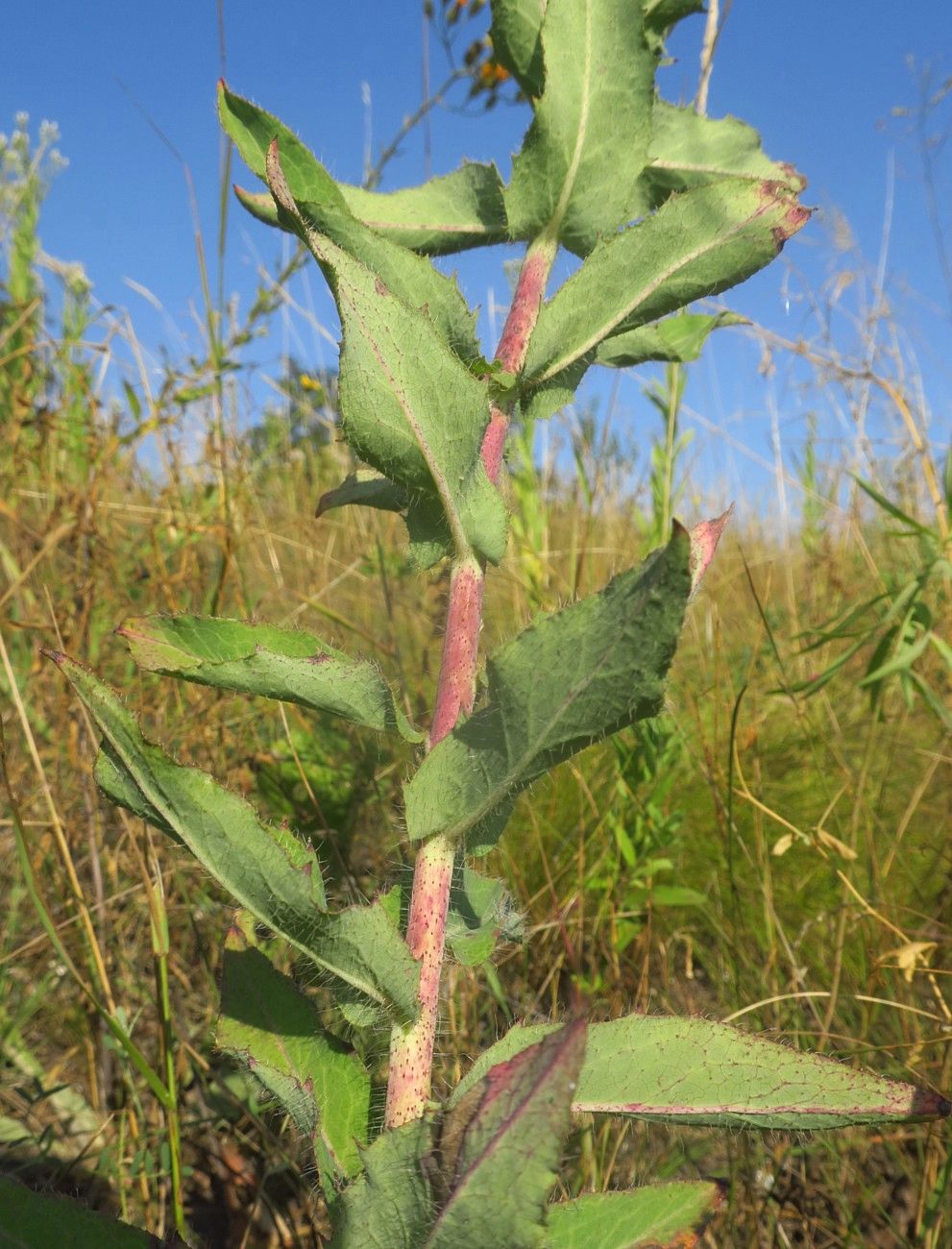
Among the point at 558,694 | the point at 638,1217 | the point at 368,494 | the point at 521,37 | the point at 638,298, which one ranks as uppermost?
the point at 521,37

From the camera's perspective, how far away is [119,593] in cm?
189

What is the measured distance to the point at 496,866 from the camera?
6.18 ft

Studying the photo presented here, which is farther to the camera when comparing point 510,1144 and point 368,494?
point 368,494

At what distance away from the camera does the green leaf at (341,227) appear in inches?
25.7

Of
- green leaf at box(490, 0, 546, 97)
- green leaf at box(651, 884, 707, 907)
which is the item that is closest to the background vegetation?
green leaf at box(651, 884, 707, 907)

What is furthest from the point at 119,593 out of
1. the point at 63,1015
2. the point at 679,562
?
the point at 679,562

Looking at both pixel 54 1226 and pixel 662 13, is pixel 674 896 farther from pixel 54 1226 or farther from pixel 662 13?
pixel 662 13

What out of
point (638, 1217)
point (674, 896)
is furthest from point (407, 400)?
point (674, 896)

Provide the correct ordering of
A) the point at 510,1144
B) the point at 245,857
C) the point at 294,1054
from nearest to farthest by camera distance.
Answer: the point at 510,1144, the point at 245,857, the point at 294,1054

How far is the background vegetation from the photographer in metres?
1.25

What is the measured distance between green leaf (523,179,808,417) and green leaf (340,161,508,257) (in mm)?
162

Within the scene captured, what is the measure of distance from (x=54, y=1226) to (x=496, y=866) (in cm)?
128

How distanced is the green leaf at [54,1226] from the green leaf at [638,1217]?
0.29 m

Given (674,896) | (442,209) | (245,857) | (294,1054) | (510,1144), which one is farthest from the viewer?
(674,896)
